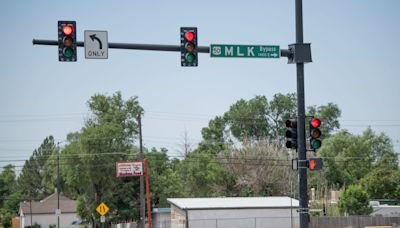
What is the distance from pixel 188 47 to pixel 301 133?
4269 mm

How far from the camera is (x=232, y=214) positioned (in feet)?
162

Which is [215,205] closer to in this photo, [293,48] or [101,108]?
[293,48]

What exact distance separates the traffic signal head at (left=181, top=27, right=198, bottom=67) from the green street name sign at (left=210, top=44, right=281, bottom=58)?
0.85 meters

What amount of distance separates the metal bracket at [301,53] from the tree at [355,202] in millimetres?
41216

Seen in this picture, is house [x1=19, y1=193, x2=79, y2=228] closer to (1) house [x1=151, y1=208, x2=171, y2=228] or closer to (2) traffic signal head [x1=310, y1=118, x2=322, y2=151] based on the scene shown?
(1) house [x1=151, y1=208, x2=171, y2=228]

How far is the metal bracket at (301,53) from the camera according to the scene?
65.3 feet

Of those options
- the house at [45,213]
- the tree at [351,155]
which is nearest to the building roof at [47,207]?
the house at [45,213]

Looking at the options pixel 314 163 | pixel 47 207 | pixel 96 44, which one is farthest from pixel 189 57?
pixel 47 207

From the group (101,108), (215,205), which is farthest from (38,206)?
(215,205)

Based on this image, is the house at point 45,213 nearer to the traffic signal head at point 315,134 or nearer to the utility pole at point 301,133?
the utility pole at point 301,133

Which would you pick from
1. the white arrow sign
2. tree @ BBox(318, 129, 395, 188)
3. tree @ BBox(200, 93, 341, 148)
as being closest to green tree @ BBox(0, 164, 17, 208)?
tree @ BBox(200, 93, 341, 148)

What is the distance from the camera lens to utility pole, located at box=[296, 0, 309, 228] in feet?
64.4

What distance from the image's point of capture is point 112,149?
78688 millimetres

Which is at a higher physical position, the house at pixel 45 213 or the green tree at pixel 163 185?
the green tree at pixel 163 185
